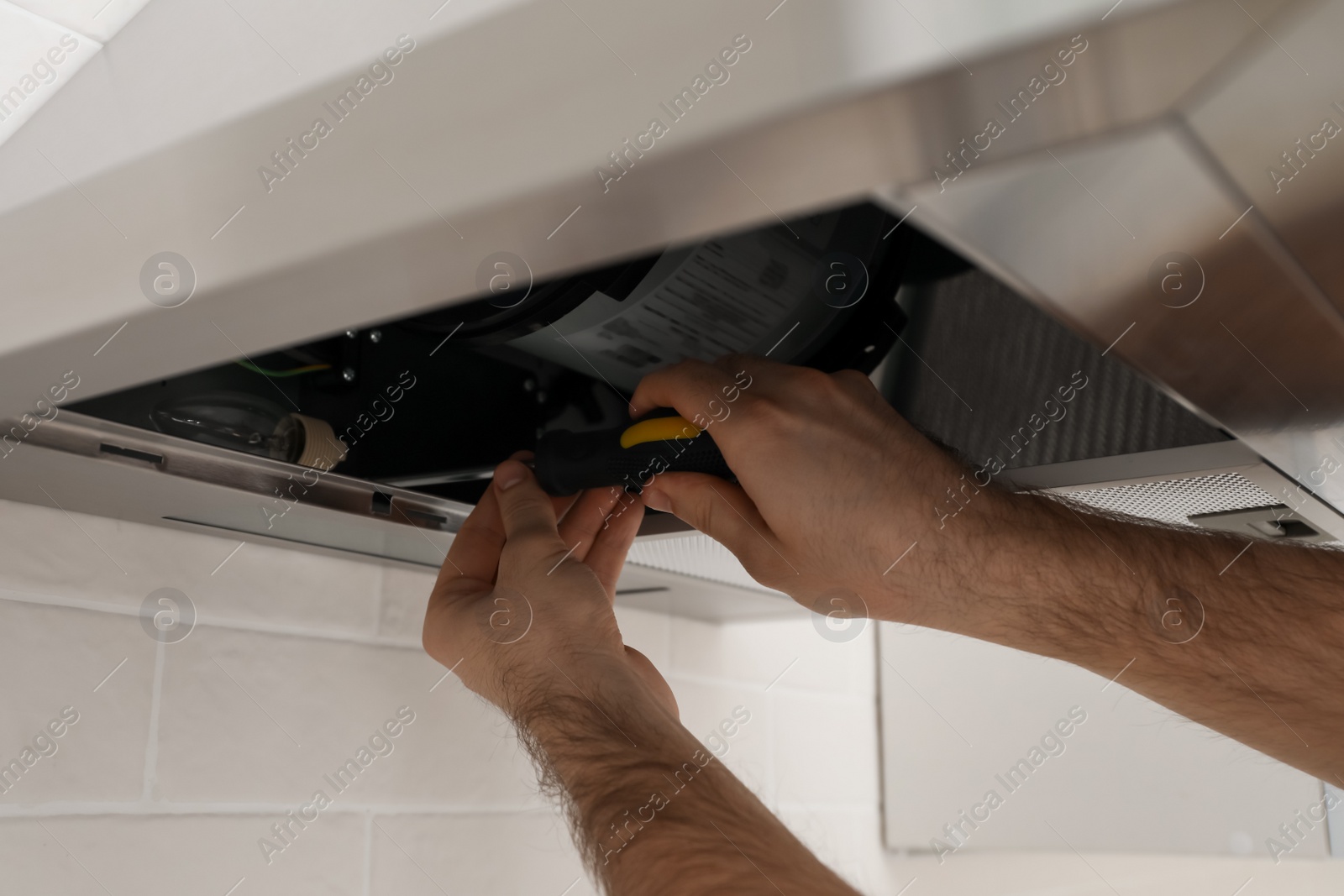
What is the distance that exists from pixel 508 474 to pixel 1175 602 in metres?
0.45

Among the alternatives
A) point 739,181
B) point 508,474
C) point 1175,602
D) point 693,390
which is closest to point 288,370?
point 508,474

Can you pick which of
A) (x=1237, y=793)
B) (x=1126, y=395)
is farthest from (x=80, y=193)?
(x=1237, y=793)

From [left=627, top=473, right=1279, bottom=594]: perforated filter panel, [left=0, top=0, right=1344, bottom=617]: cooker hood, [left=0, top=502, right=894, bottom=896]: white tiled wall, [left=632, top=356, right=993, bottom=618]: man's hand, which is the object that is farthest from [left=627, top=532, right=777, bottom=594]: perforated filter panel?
[left=0, top=0, right=1344, bottom=617]: cooker hood

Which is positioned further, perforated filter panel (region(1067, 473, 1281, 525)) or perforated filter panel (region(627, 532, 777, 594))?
perforated filter panel (region(627, 532, 777, 594))

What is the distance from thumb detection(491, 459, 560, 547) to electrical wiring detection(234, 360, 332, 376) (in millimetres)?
141

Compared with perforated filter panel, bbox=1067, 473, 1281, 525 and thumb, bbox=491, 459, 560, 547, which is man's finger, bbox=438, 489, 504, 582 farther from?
perforated filter panel, bbox=1067, 473, 1281, 525

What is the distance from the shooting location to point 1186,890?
1397 millimetres

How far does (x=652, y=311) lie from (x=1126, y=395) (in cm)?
29

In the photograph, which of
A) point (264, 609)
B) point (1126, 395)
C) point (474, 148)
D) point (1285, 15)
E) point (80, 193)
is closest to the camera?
point (1285, 15)

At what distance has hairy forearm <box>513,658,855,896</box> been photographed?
0.48 meters

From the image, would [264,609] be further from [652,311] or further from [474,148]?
[474,148]

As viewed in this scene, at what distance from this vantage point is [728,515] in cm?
62

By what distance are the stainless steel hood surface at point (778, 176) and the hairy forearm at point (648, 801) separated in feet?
0.95

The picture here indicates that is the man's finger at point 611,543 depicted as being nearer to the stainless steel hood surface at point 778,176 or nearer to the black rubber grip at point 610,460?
the black rubber grip at point 610,460
